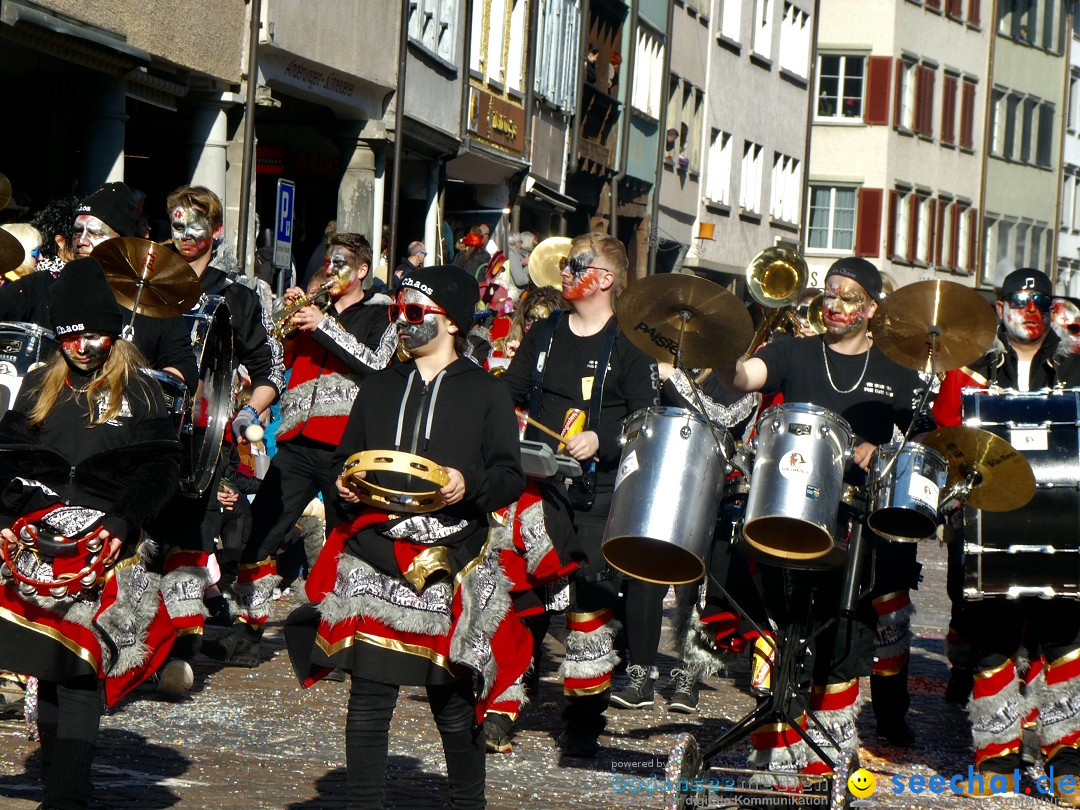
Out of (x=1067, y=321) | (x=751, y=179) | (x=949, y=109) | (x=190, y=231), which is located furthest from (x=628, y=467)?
(x=949, y=109)

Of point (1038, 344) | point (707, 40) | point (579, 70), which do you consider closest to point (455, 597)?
point (1038, 344)

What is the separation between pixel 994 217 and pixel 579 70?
26834mm

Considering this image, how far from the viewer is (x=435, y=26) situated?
2627 cm

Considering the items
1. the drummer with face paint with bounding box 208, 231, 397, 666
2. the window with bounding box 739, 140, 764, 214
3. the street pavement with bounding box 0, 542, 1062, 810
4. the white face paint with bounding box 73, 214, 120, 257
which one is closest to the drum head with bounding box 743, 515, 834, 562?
the street pavement with bounding box 0, 542, 1062, 810

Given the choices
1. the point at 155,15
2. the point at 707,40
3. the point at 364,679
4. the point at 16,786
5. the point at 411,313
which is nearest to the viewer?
the point at 364,679

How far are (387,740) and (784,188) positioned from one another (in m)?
43.9

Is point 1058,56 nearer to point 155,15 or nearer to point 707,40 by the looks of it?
point 707,40

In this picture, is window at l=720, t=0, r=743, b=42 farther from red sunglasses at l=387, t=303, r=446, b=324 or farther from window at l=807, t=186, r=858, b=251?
red sunglasses at l=387, t=303, r=446, b=324

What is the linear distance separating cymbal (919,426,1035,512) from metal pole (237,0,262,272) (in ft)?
41.8

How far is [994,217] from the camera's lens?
58.4 meters

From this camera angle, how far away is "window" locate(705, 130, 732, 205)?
44000 mm

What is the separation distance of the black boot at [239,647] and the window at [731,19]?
3512cm

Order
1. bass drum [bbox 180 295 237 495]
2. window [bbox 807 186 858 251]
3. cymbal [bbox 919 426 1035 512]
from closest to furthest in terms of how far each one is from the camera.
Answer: cymbal [bbox 919 426 1035 512] < bass drum [bbox 180 295 237 495] < window [bbox 807 186 858 251]

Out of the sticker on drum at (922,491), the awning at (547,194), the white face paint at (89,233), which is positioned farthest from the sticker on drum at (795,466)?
the awning at (547,194)
